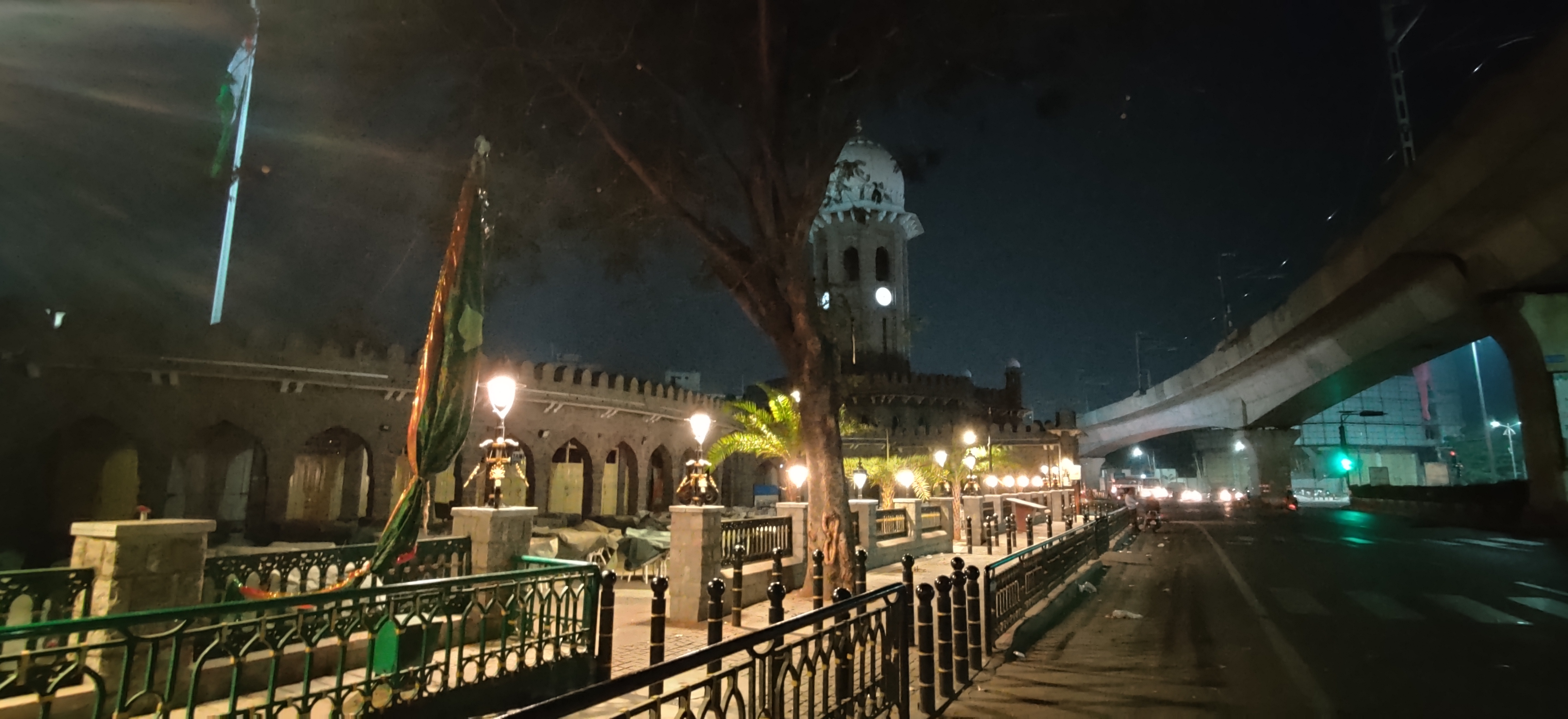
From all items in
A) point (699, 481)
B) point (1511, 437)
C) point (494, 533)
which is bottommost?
point (494, 533)

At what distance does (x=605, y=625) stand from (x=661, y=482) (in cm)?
2643

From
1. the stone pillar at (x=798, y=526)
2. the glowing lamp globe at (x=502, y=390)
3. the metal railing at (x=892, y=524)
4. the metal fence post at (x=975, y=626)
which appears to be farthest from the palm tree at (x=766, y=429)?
the metal fence post at (x=975, y=626)

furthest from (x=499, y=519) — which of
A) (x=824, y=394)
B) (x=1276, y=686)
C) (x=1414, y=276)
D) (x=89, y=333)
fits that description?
(x=1414, y=276)

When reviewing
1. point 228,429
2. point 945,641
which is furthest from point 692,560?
point 228,429

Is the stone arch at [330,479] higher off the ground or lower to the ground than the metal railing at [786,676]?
higher

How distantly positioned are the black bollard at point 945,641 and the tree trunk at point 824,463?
461 cm

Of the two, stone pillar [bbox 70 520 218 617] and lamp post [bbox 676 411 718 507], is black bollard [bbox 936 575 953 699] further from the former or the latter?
stone pillar [bbox 70 520 218 617]

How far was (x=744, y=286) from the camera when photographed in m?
12.2

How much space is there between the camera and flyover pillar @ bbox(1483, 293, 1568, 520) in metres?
22.2

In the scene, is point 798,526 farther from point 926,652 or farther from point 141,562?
point 141,562

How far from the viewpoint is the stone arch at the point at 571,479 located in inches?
1088

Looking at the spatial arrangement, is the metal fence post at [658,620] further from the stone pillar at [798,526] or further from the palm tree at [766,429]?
the palm tree at [766,429]

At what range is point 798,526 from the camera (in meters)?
14.1

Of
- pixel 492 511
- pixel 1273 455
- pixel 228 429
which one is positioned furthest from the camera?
pixel 1273 455
